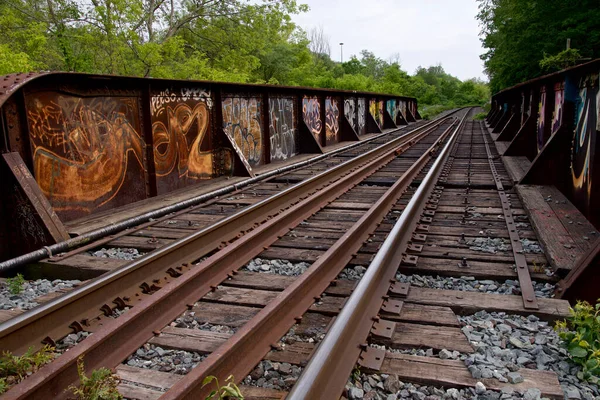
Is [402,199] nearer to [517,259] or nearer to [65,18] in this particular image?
[517,259]

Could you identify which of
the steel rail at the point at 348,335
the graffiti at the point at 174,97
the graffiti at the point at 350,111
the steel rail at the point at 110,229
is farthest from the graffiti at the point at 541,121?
the graffiti at the point at 350,111

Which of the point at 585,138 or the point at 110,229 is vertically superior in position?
the point at 585,138

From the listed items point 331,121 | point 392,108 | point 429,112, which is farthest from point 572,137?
point 429,112

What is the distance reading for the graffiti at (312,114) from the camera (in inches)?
592

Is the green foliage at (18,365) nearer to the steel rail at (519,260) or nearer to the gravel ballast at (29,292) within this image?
the gravel ballast at (29,292)

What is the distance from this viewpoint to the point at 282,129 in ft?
44.4

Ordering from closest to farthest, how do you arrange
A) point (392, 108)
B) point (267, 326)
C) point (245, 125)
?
point (267, 326), point (245, 125), point (392, 108)

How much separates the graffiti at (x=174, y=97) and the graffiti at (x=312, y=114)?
537 cm

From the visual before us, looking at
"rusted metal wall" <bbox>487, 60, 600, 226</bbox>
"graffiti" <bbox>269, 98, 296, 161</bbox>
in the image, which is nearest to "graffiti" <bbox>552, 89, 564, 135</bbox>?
"rusted metal wall" <bbox>487, 60, 600, 226</bbox>

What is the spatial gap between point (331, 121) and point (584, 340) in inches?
613

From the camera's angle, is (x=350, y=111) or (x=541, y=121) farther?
(x=350, y=111)

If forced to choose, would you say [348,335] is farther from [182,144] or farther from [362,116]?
[362,116]

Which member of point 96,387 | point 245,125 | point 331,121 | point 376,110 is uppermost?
point 376,110

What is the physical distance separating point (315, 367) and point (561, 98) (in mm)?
7748
